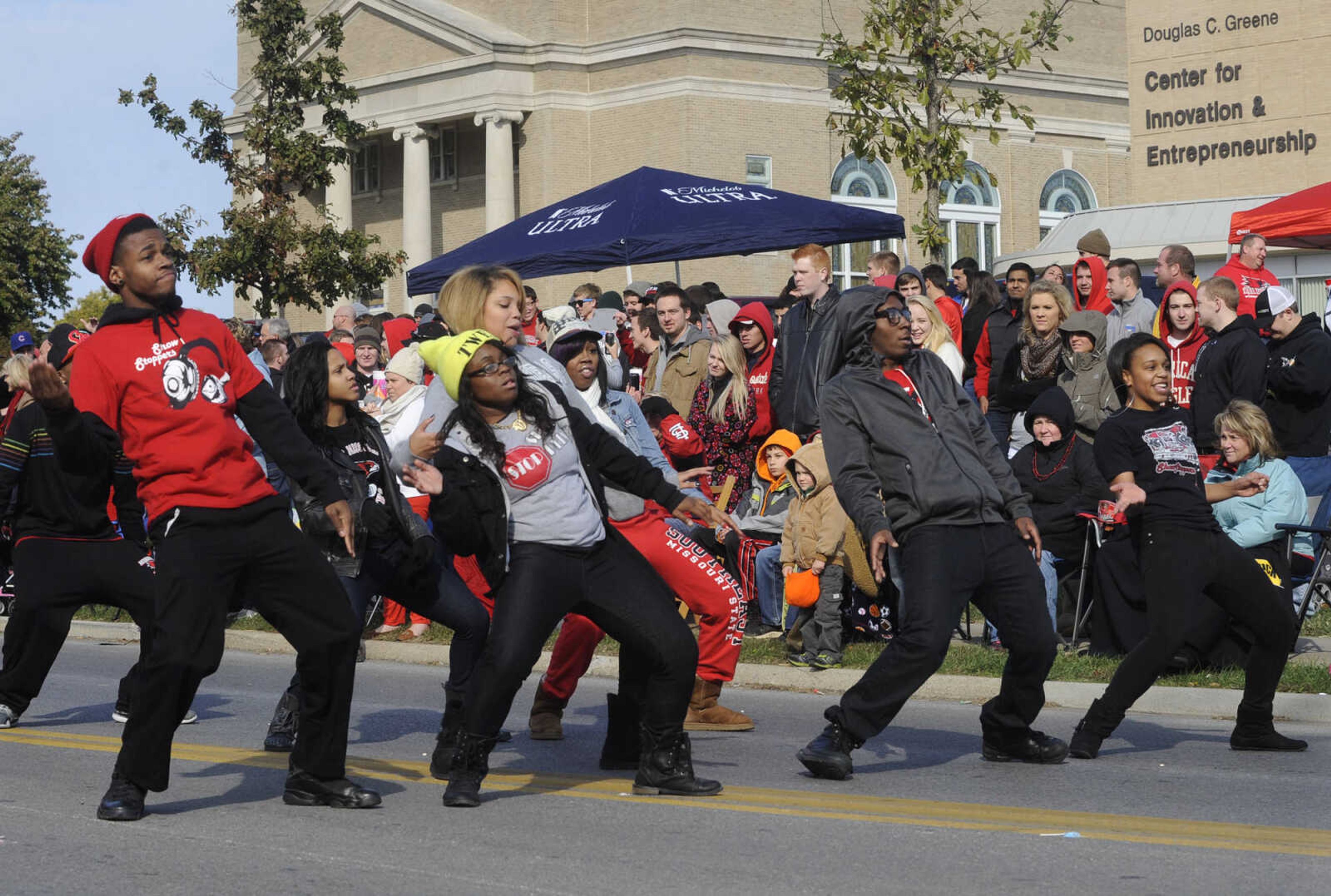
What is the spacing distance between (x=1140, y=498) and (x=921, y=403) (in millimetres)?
1119

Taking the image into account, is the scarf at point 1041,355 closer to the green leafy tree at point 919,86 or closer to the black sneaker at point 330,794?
the black sneaker at point 330,794

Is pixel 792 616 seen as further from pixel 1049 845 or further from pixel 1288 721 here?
pixel 1049 845

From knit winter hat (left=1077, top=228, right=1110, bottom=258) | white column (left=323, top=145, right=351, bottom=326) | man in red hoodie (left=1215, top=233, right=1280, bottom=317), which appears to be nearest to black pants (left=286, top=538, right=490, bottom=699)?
man in red hoodie (left=1215, top=233, right=1280, bottom=317)

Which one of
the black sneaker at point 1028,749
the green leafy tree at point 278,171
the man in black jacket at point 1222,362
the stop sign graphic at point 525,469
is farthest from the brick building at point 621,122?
the stop sign graphic at point 525,469

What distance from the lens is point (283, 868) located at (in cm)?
655

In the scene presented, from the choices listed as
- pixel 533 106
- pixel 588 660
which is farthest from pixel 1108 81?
pixel 588 660

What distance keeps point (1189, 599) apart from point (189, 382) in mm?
4460

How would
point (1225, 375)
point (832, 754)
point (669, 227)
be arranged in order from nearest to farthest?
point (832, 754) < point (1225, 375) < point (669, 227)

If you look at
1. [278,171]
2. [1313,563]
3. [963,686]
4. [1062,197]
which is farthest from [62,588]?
[1062,197]

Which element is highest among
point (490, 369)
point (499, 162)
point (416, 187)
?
point (499, 162)

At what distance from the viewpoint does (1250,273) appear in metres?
14.8

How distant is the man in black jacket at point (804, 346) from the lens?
13.6 m

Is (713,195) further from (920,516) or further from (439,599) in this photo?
(920,516)

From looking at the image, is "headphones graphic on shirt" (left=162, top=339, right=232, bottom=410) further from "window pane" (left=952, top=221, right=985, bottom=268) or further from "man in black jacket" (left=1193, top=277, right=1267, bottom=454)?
"window pane" (left=952, top=221, right=985, bottom=268)
